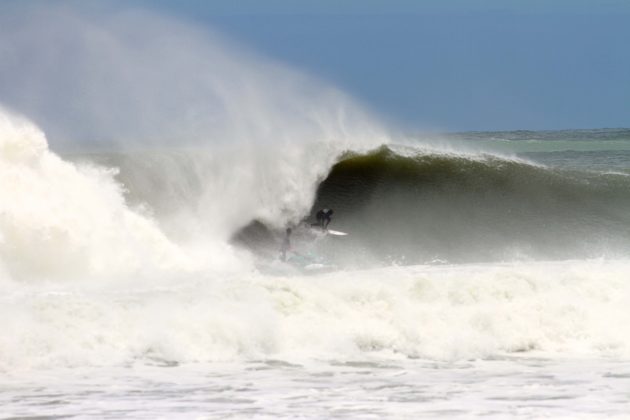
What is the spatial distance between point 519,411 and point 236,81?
52.6ft

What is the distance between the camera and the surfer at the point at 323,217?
18.1 m

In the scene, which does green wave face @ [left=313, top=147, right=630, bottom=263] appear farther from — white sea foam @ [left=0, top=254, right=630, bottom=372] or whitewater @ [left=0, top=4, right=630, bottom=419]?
white sea foam @ [left=0, top=254, right=630, bottom=372]

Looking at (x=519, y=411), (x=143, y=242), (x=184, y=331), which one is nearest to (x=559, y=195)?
(x=143, y=242)

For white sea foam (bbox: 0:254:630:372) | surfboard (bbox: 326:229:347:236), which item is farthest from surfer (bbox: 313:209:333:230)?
white sea foam (bbox: 0:254:630:372)

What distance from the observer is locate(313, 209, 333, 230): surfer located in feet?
59.5

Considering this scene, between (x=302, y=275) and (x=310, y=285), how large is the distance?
2815mm

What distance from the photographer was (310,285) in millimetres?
12172

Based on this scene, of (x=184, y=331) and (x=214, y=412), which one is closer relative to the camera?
(x=214, y=412)

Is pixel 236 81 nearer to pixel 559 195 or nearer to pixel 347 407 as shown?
pixel 559 195

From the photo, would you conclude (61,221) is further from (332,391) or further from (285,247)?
(332,391)

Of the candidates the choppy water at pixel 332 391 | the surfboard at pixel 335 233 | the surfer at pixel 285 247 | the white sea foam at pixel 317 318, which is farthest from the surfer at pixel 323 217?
the choppy water at pixel 332 391

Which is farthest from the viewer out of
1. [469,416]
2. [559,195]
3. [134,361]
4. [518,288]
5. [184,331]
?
[559,195]

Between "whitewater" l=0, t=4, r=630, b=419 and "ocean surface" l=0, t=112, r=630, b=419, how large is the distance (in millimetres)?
32

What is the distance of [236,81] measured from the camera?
2331 cm
